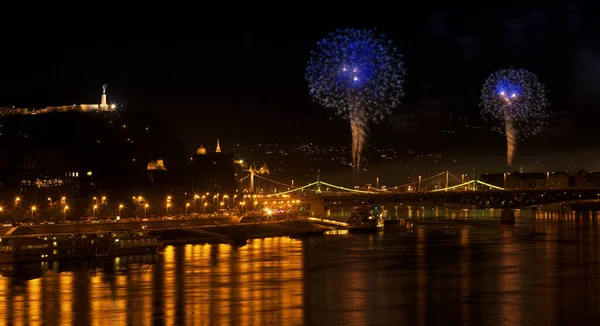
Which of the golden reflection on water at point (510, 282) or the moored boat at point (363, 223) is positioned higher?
the moored boat at point (363, 223)

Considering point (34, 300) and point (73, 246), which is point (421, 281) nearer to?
point (34, 300)

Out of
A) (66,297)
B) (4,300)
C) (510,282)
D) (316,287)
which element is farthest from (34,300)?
(510,282)

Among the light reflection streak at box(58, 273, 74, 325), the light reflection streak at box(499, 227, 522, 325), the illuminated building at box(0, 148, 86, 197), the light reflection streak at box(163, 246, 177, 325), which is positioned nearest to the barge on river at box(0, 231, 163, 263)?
the light reflection streak at box(163, 246, 177, 325)

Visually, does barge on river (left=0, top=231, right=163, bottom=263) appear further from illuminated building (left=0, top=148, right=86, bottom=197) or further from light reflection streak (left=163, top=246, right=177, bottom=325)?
illuminated building (left=0, top=148, right=86, bottom=197)

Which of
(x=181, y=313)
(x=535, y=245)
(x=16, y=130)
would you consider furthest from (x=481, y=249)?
(x=16, y=130)

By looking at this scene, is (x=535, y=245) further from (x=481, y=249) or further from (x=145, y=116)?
(x=145, y=116)

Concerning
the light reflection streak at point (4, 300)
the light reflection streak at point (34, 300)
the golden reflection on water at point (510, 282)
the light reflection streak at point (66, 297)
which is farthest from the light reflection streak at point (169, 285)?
the golden reflection on water at point (510, 282)

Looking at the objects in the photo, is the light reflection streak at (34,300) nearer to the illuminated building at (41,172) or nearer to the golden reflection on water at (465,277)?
the golden reflection on water at (465,277)
